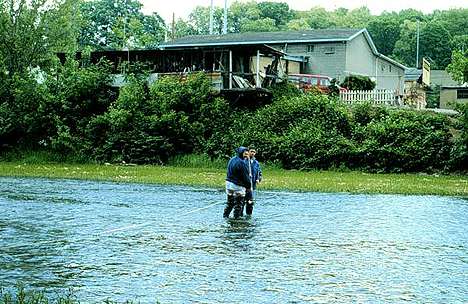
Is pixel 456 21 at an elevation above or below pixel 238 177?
above

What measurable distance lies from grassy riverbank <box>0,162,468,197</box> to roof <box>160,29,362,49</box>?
73.5 ft

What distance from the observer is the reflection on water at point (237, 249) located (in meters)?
11.3

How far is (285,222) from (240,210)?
1.22 metres

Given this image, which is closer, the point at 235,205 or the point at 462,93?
the point at 235,205

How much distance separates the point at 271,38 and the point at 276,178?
32.4 m

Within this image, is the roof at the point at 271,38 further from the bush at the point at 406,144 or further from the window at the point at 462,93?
the bush at the point at 406,144

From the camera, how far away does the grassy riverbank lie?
29.4 m

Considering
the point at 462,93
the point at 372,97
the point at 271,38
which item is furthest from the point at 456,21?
the point at 372,97

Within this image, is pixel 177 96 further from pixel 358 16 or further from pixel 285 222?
pixel 358 16

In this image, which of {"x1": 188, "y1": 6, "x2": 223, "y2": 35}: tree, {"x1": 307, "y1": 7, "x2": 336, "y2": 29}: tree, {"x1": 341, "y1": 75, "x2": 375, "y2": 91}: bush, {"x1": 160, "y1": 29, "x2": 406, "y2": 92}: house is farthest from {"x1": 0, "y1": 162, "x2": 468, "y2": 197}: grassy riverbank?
{"x1": 188, "y1": 6, "x2": 223, "y2": 35}: tree

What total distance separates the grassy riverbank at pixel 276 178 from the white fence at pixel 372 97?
1048 centimetres

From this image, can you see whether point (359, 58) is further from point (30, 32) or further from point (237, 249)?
point (237, 249)

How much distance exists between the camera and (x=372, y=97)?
4806 centimetres

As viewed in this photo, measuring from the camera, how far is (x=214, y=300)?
10.5 meters
